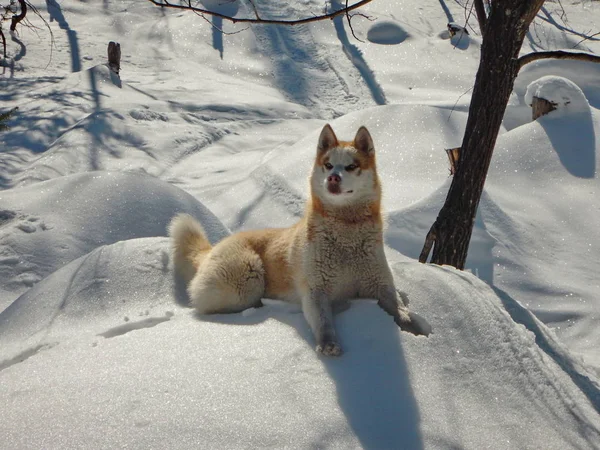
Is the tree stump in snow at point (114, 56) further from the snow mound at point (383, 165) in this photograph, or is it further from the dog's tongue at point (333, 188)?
the dog's tongue at point (333, 188)

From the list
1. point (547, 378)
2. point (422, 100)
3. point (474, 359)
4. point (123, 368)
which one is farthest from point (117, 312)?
point (422, 100)

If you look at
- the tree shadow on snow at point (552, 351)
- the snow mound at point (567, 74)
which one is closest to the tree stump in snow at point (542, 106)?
the snow mound at point (567, 74)

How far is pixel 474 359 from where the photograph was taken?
10.5 feet

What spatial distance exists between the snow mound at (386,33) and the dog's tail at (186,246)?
12.9m

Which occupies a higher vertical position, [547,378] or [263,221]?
[547,378]

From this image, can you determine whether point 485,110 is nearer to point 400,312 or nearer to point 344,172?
point 344,172

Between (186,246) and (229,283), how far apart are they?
76cm

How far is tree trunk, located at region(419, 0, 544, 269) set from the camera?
15.2 feet

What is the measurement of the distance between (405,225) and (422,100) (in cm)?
689

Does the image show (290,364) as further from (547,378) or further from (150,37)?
(150,37)

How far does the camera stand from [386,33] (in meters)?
16.6

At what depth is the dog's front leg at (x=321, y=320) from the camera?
3.17 metres

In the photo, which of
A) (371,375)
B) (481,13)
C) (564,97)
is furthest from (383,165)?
(371,375)

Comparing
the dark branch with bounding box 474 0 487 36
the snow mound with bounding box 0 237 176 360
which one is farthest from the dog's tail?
the dark branch with bounding box 474 0 487 36
